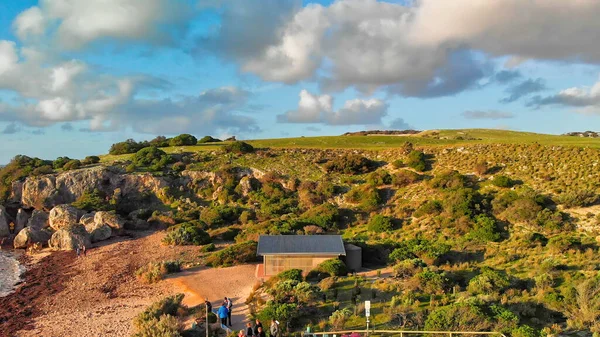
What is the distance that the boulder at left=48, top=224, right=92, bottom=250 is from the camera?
33.3 m

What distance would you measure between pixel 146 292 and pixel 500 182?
28.5 m

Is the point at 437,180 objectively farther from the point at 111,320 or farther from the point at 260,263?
the point at 111,320

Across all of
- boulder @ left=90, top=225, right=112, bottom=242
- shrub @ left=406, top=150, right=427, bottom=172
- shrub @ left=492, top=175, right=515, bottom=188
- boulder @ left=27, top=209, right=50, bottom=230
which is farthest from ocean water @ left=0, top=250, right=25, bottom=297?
shrub @ left=492, top=175, right=515, bottom=188

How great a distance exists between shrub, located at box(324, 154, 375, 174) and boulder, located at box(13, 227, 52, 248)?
27.2 metres

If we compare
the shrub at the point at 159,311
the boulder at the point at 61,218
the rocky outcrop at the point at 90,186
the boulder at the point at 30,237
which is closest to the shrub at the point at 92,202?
the rocky outcrop at the point at 90,186

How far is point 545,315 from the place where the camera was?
1697 cm

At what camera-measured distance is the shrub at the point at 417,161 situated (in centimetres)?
4209

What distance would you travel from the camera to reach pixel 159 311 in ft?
57.9

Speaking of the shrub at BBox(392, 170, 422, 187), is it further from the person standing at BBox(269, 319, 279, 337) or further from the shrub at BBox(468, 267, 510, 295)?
the person standing at BBox(269, 319, 279, 337)

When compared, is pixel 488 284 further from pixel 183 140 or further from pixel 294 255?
pixel 183 140

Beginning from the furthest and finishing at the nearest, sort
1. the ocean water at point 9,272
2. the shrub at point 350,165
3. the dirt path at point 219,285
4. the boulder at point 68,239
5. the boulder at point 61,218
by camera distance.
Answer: the shrub at point 350,165 → the boulder at point 61,218 → the boulder at point 68,239 → the ocean water at point 9,272 → the dirt path at point 219,285

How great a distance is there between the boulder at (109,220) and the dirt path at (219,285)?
14.3m

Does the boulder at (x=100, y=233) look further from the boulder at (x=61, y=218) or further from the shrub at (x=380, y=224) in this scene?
the shrub at (x=380, y=224)

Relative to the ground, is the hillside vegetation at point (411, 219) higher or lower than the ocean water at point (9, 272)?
higher
